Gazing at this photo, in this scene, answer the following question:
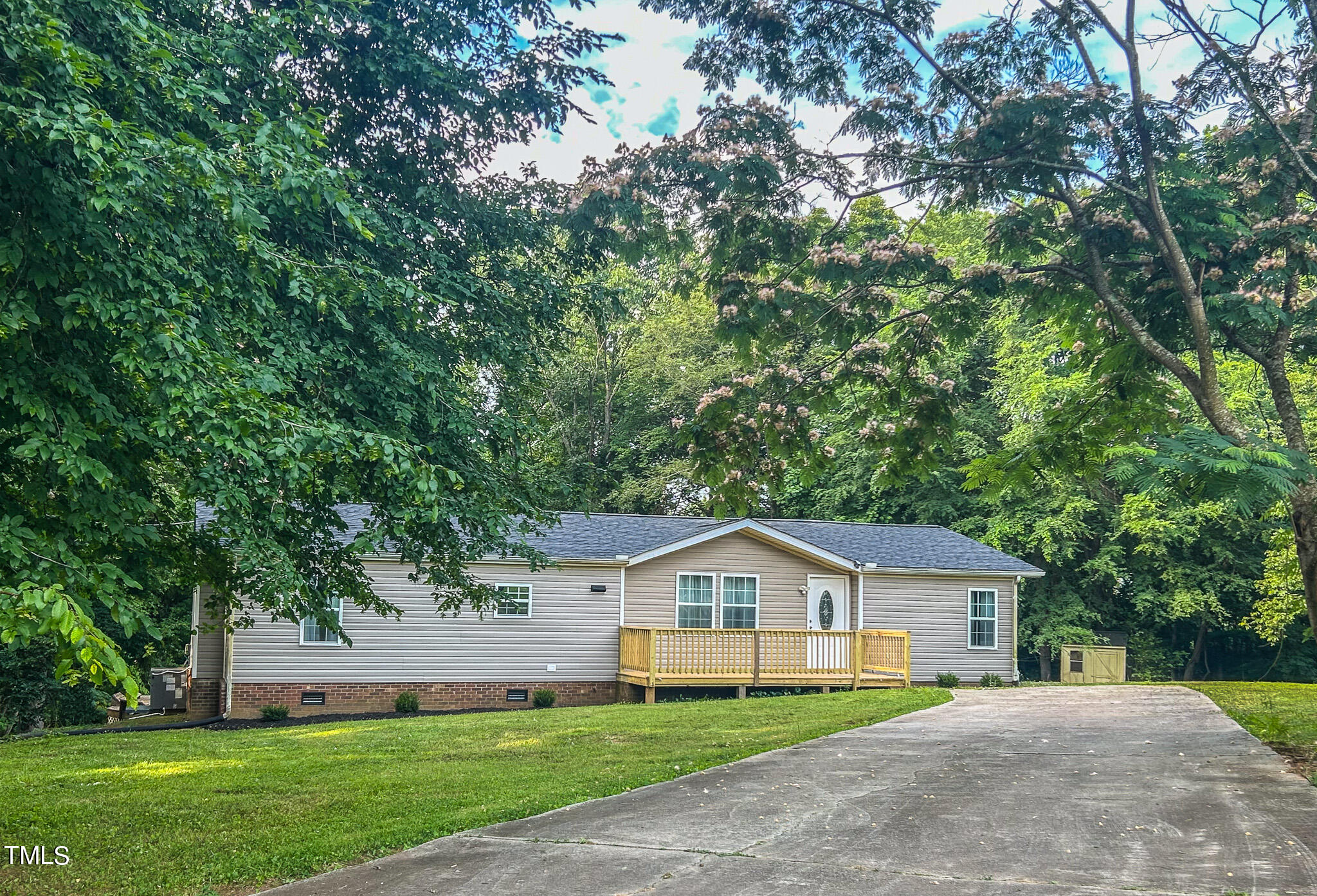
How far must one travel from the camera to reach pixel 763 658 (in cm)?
1900

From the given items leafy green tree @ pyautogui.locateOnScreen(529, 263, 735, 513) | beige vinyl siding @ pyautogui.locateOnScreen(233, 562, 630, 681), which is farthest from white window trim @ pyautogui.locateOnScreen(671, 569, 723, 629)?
leafy green tree @ pyautogui.locateOnScreen(529, 263, 735, 513)

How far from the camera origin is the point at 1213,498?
7.82 m

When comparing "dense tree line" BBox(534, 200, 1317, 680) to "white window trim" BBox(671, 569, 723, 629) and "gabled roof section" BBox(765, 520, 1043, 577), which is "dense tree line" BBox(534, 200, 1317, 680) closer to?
"gabled roof section" BBox(765, 520, 1043, 577)

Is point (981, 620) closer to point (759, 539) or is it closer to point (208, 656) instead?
point (759, 539)

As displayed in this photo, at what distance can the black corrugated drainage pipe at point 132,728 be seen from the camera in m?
14.6

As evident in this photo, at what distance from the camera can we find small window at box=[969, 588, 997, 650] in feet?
71.9

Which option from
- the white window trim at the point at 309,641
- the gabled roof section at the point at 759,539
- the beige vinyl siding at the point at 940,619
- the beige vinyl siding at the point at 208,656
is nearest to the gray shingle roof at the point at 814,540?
the gabled roof section at the point at 759,539

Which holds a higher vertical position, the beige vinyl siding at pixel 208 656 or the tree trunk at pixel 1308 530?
the tree trunk at pixel 1308 530

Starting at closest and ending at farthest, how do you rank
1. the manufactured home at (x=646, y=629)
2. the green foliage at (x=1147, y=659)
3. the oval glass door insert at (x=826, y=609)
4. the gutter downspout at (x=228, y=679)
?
the gutter downspout at (x=228, y=679) < the manufactured home at (x=646, y=629) < the oval glass door insert at (x=826, y=609) < the green foliage at (x=1147, y=659)

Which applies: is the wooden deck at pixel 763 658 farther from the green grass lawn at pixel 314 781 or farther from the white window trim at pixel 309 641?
the white window trim at pixel 309 641

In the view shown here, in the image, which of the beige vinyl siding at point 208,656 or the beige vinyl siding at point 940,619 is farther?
the beige vinyl siding at point 940,619

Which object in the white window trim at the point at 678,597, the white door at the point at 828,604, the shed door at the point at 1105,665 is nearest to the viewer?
the white window trim at the point at 678,597

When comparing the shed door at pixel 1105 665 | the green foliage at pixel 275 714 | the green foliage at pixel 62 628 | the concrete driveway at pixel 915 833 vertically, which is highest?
the green foliage at pixel 62 628

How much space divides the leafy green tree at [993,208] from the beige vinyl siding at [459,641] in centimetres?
891
